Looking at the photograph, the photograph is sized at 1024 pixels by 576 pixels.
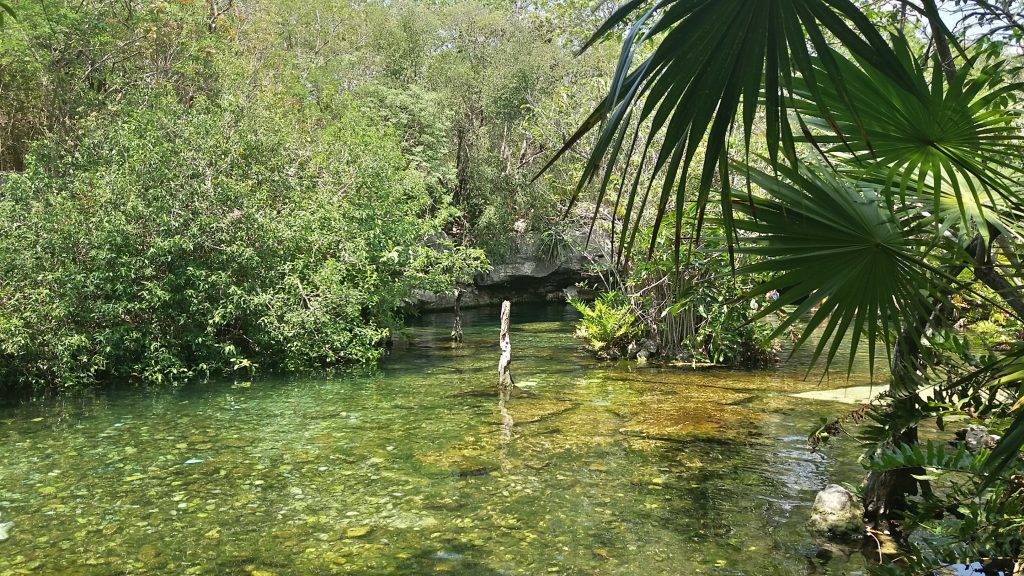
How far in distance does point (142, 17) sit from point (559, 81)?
15489 millimetres

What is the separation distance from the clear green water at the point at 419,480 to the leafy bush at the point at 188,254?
4.09 feet

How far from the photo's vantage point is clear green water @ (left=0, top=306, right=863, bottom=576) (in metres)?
6.09

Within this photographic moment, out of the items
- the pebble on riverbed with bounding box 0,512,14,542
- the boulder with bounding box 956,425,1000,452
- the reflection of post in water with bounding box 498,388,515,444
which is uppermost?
the boulder with bounding box 956,425,1000,452

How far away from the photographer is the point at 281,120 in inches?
687

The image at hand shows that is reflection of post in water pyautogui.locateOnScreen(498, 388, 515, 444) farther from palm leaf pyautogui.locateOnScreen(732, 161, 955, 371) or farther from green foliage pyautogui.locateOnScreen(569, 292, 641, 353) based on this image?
palm leaf pyautogui.locateOnScreen(732, 161, 955, 371)

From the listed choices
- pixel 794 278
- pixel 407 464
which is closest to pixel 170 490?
pixel 407 464

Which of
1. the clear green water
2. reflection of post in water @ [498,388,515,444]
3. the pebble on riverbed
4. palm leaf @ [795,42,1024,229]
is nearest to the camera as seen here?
palm leaf @ [795,42,1024,229]

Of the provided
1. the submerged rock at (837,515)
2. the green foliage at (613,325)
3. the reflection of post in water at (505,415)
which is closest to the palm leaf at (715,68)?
the submerged rock at (837,515)

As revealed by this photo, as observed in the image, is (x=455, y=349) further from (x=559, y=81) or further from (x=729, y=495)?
(x=559, y=81)

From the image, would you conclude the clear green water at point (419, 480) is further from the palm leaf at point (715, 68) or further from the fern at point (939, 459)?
the palm leaf at point (715, 68)

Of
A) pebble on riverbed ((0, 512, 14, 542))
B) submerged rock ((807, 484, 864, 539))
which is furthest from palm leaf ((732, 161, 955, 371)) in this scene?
pebble on riverbed ((0, 512, 14, 542))

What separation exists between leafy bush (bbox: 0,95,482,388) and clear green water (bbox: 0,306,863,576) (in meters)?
1.25

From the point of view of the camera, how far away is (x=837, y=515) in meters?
6.29

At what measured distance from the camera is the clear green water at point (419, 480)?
20.0ft
